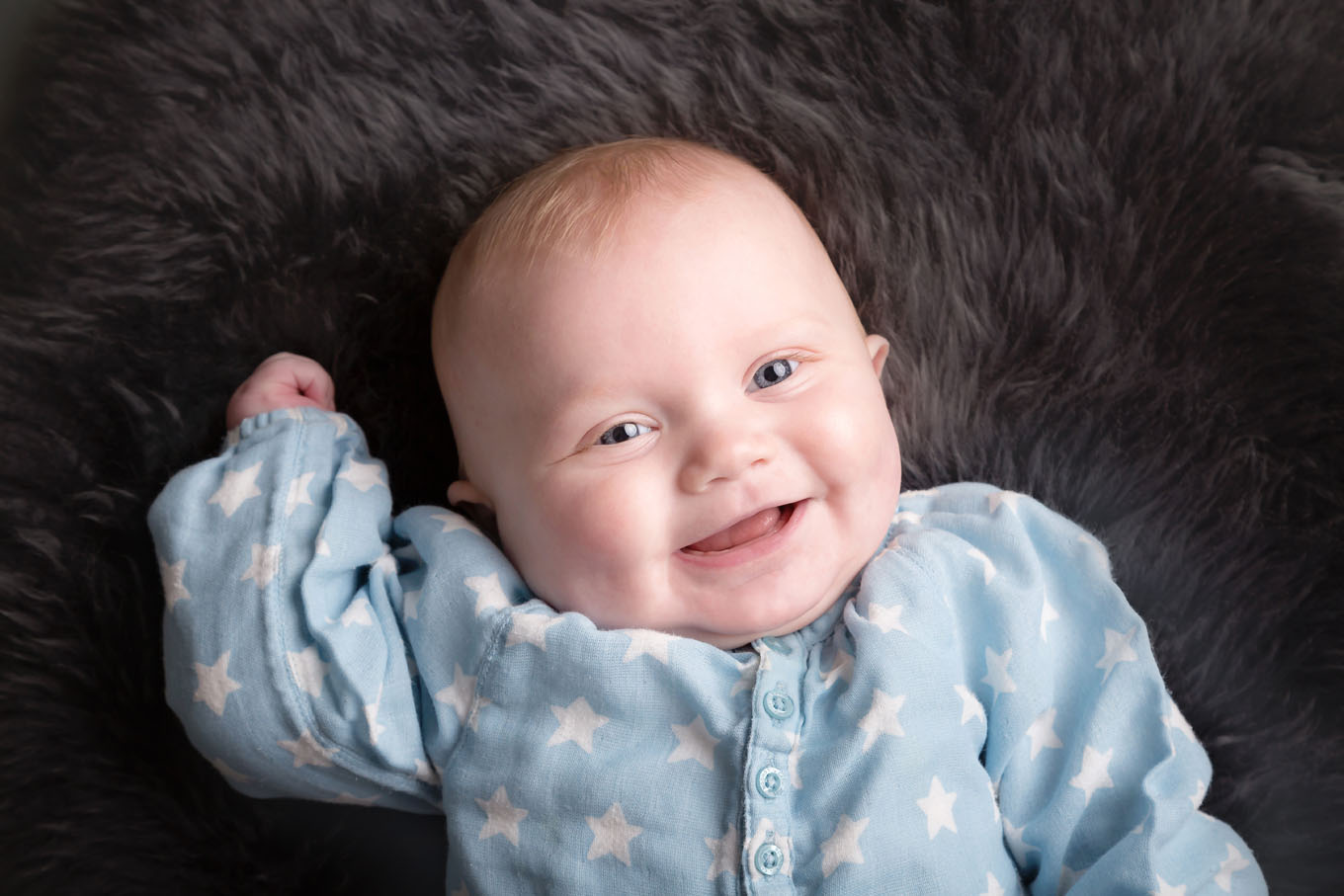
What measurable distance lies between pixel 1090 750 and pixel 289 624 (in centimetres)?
87

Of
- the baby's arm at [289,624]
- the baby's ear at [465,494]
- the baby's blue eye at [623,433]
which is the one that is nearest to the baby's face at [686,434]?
the baby's blue eye at [623,433]

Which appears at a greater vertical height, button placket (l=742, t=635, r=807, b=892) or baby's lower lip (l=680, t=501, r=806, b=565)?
baby's lower lip (l=680, t=501, r=806, b=565)

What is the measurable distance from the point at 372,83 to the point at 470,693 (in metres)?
0.78

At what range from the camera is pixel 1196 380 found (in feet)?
4.59

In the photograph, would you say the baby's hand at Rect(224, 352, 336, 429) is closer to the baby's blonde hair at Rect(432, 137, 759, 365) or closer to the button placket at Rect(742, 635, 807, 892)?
the baby's blonde hair at Rect(432, 137, 759, 365)

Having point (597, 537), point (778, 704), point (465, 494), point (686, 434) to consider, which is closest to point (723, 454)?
point (686, 434)

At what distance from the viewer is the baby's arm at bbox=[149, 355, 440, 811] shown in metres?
1.23

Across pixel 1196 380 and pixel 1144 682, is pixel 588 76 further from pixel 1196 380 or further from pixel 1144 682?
pixel 1144 682

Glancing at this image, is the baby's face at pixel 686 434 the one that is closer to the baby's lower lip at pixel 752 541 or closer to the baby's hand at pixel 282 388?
the baby's lower lip at pixel 752 541

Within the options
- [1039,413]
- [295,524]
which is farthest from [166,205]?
[1039,413]

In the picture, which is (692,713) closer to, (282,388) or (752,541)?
(752,541)

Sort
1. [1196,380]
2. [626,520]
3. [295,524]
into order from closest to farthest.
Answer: [626,520] → [295,524] → [1196,380]

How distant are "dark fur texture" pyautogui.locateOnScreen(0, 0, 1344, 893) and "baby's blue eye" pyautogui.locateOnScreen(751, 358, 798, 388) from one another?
27 cm

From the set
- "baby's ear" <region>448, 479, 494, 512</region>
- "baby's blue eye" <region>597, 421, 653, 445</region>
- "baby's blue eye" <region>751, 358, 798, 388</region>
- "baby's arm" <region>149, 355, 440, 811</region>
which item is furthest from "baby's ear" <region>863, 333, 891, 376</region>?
"baby's arm" <region>149, 355, 440, 811</region>
